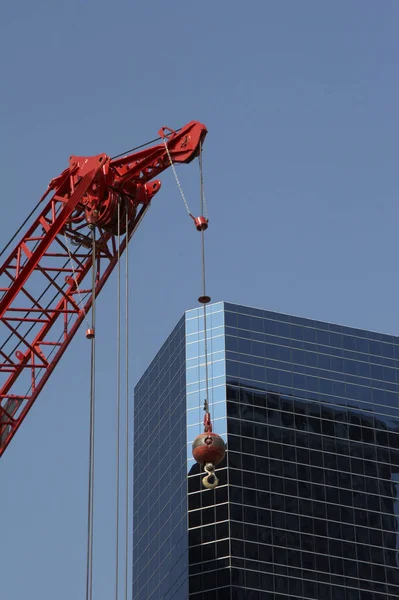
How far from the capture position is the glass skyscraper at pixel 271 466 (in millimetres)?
146125

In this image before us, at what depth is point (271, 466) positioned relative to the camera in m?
152

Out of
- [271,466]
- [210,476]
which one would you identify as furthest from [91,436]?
[271,466]

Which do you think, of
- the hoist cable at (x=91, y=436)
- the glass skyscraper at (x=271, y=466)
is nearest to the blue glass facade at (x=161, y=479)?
the glass skyscraper at (x=271, y=466)

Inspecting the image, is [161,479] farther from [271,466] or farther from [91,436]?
[91,436]

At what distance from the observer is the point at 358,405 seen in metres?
162

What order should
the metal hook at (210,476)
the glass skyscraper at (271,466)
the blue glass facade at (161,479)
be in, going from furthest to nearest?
the blue glass facade at (161,479) → the glass skyscraper at (271,466) → the metal hook at (210,476)

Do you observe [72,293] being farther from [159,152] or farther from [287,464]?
[287,464]

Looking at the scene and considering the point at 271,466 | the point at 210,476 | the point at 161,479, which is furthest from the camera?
the point at 161,479

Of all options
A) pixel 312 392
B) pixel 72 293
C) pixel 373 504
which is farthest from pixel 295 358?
pixel 72 293

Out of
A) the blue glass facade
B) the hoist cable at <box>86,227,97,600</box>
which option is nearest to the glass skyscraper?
the blue glass facade

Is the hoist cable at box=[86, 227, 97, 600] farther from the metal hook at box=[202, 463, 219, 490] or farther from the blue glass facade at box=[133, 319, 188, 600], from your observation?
the blue glass facade at box=[133, 319, 188, 600]

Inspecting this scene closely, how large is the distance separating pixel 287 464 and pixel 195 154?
82.4 meters

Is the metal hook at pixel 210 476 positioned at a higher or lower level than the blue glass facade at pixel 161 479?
lower

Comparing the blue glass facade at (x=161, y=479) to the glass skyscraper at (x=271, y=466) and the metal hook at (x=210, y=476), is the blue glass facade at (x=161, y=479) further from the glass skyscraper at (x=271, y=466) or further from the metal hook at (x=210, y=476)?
the metal hook at (x=210, y=476)
